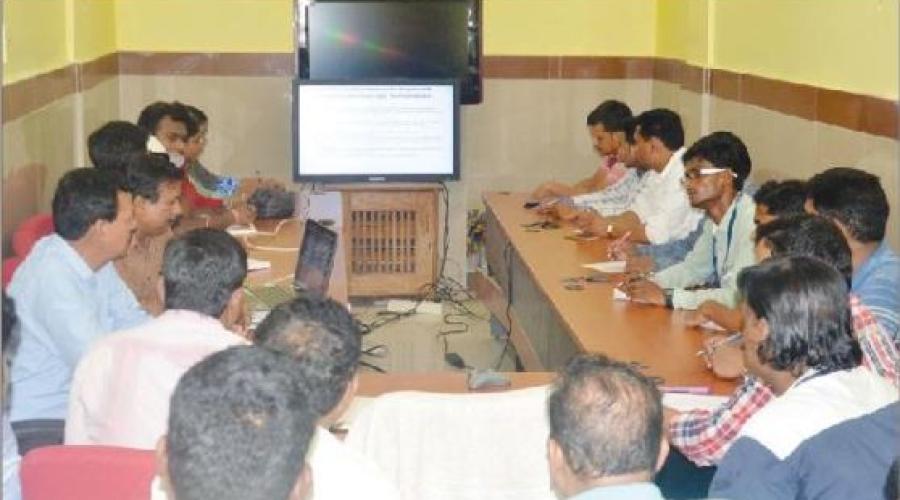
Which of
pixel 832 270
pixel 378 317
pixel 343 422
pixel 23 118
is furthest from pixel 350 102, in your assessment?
pixel 832 270

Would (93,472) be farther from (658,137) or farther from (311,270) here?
(658,137)

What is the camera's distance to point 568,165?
8703mm

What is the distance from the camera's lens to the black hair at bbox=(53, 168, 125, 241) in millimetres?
3969

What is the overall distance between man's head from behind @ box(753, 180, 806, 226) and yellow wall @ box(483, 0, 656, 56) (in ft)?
13.8

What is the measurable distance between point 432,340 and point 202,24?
2470 millimetres

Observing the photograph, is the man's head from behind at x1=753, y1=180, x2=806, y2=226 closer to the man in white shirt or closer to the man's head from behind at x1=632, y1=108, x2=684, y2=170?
the man in white shirt

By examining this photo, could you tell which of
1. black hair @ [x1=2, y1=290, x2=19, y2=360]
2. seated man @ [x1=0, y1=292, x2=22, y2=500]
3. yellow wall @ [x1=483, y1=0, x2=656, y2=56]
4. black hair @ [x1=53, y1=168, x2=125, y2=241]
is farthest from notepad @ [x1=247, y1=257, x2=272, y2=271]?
yellow wall @ [x1=483, y1=0, x2=656, y2=56]

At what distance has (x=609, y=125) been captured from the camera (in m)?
7.71

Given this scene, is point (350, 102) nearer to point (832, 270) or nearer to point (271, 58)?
point (271, 58)

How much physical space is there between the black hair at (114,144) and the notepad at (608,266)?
5.95 ft

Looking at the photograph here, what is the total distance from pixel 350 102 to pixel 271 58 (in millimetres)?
789

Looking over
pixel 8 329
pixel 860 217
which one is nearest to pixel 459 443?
pixel 8 329

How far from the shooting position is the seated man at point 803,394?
8.46 ft

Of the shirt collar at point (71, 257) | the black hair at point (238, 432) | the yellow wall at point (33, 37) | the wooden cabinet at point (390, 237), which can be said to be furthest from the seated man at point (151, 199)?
the wooden cabinet at point (390, 237)
